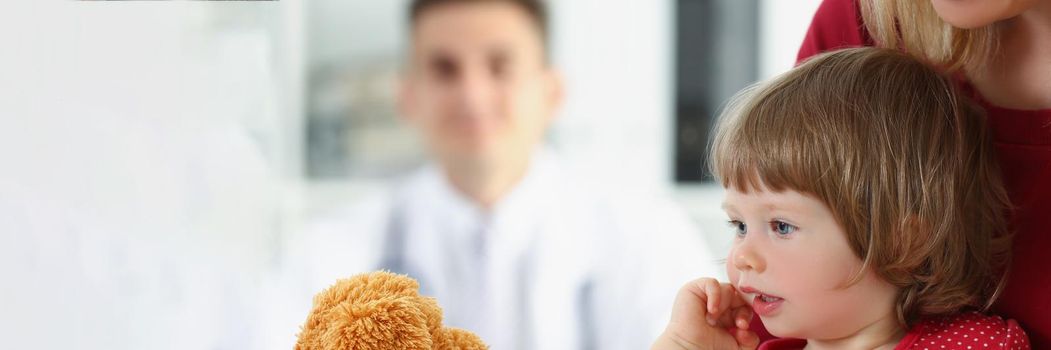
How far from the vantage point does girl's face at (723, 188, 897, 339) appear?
3.01 ft

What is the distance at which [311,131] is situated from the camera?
10.9 ft

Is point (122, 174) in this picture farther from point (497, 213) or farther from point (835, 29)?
point (497, 213)

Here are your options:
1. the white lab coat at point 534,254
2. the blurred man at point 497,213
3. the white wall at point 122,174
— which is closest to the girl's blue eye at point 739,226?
the white wall at point 122,174

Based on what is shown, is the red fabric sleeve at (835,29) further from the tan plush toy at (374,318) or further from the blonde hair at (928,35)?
the tan plush toy at (374,318)

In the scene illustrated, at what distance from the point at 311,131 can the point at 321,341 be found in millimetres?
2532

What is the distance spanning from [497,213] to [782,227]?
2273 millimetres

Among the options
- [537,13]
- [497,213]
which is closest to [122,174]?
[497,213]

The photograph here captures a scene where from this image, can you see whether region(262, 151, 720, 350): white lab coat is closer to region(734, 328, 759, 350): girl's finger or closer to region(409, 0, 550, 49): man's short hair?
region(409, 0, 550, 49): man's short hair

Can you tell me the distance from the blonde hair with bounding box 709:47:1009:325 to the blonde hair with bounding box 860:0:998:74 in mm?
71

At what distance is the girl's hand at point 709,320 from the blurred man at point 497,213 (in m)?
1.96

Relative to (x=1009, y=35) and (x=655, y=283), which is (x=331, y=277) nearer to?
(x=655, y=283)

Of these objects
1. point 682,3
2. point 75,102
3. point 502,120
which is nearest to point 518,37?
point 502,120

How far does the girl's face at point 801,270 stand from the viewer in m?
0.92

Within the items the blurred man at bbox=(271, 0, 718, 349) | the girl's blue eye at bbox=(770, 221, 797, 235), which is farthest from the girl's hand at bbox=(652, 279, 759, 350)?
the blurred man at bbox=(271, 0, 718, 349)
